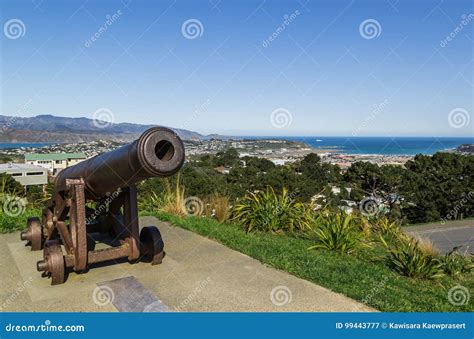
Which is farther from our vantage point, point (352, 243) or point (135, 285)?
point (352, 243)

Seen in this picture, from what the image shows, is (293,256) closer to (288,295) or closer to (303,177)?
(288,295)

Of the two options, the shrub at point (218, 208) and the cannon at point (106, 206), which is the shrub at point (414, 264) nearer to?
the cannon at point (106, 206)

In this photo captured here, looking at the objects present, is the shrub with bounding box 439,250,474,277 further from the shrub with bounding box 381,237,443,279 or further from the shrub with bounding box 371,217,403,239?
the shrub with bounding box 371,217,403,239

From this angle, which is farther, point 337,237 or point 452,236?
point 452,236

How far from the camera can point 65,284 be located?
464 centimetres

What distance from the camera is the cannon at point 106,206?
3.92 m

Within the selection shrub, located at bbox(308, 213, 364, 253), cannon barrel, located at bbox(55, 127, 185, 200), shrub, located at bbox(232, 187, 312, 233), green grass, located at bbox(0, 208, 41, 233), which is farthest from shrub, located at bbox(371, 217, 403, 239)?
green grass, located at bbox(0, 208, 41, 233)

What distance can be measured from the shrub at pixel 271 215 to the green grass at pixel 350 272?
15.2 inches

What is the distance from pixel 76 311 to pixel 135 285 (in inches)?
31.3

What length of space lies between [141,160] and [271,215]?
454cm

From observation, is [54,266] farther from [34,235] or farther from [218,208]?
[218,208]

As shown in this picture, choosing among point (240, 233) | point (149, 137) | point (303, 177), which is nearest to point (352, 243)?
point (240, 233)

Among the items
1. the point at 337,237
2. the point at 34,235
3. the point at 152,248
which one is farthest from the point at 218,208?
the point at 34,235

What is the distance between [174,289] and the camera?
4426 mm
